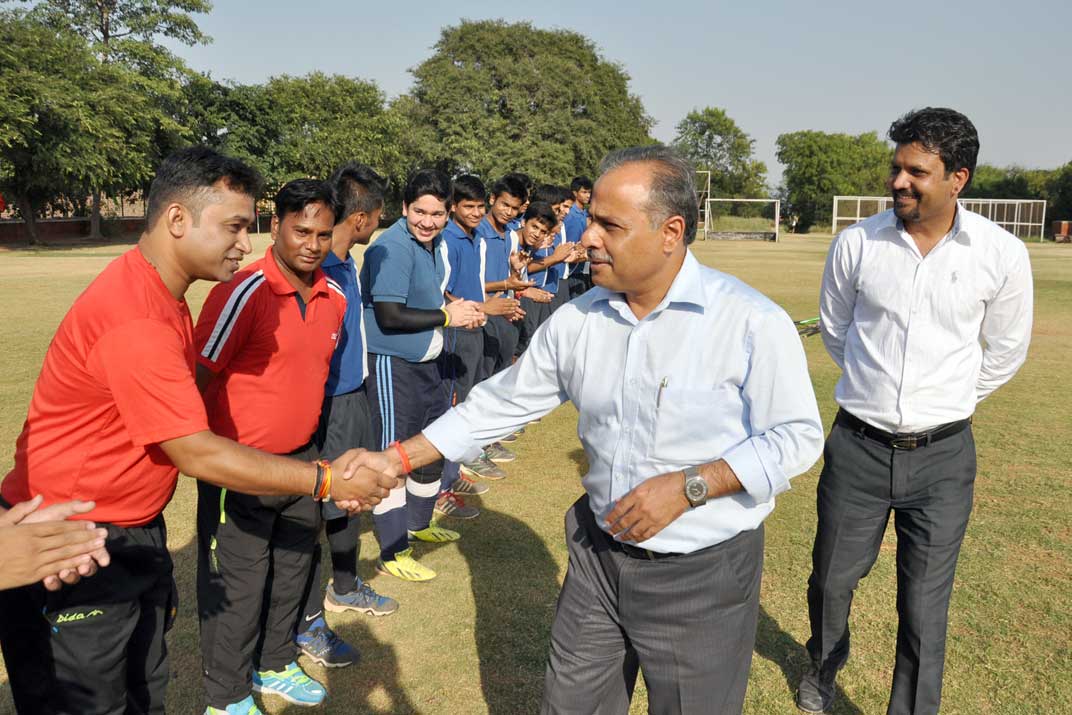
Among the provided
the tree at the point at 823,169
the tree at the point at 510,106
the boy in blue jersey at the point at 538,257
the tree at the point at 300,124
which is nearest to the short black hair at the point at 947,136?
the boy in blue jersey at the point at 538,257

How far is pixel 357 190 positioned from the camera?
4449 mm

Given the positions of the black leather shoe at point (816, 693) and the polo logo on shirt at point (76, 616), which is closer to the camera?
the polo logo on shirt at point (76, 616)

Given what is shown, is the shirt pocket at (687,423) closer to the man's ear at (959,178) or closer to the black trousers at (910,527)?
the black trousers at (910,527)

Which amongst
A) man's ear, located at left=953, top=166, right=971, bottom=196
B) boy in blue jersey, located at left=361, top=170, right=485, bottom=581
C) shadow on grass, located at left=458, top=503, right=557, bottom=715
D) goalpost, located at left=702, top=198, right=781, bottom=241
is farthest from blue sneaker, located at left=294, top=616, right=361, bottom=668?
goalpost, located at left=702, top=198, right=781, bottom=241

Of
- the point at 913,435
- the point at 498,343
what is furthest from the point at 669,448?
the point at 498,343

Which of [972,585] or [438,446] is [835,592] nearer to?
[972,585]

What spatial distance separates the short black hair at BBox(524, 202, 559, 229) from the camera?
323 inches

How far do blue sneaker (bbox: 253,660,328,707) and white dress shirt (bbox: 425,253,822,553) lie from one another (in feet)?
6.53

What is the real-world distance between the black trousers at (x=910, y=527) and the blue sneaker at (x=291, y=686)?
7.84 feet

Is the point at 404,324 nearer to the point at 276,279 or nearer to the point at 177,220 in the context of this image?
the point at 276,279

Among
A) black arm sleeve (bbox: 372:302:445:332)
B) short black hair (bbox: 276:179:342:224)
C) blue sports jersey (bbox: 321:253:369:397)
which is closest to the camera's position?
short black hair (bbox: 276:179:342:224)

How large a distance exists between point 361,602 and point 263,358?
179 centimetres

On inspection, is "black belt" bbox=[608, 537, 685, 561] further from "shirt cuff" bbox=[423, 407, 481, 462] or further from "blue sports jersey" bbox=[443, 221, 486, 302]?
"blue sports jersey" bbox=[443, 221, 486, 302]

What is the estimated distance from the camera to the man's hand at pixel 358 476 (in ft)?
9.69
